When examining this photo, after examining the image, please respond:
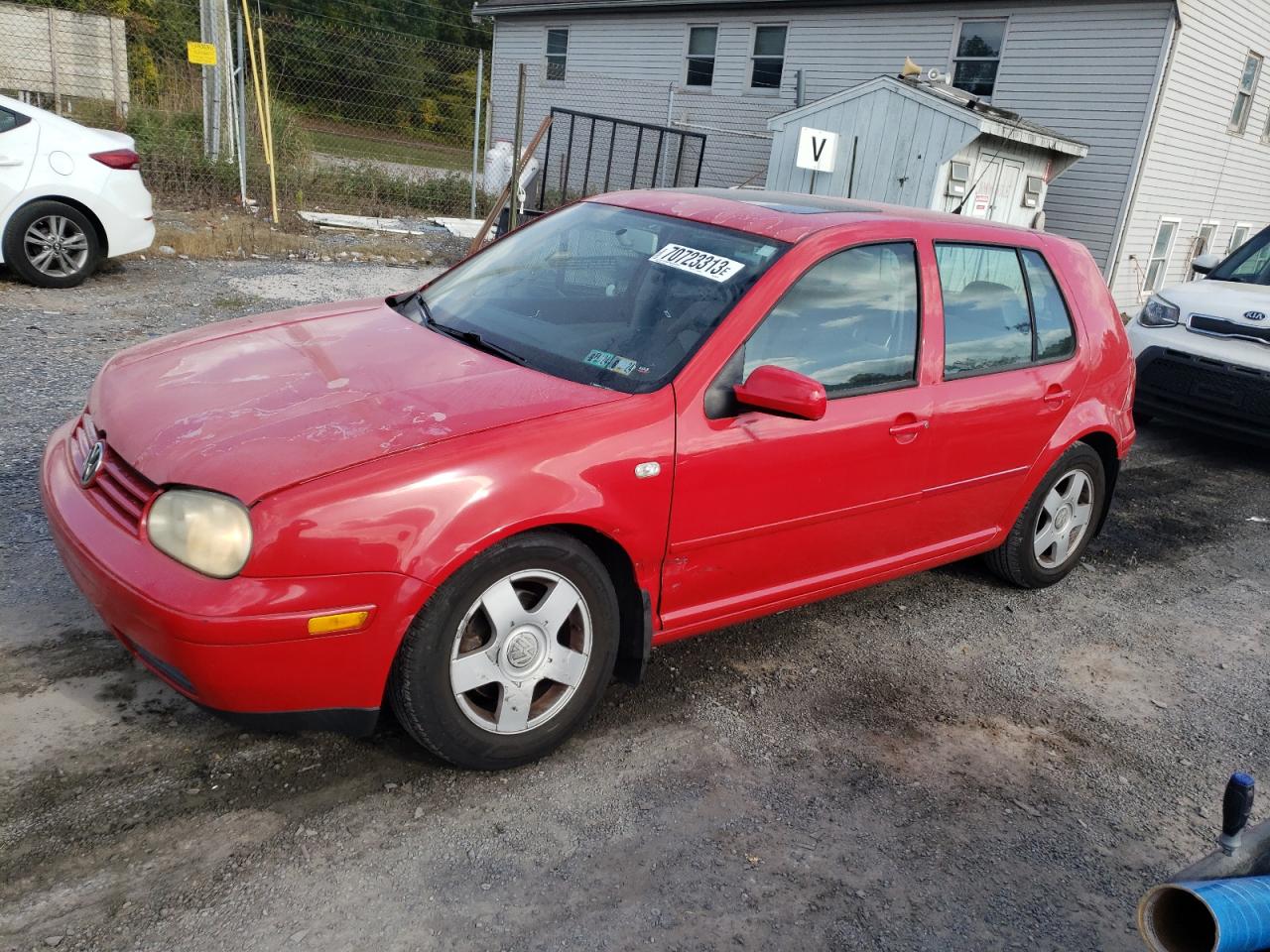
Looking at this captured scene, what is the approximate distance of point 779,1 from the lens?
1800cm

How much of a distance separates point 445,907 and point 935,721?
187cm

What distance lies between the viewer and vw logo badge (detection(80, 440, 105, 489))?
9.34 ft

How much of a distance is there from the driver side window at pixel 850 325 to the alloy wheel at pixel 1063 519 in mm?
1340

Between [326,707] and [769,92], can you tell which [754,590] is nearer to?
[326,707]

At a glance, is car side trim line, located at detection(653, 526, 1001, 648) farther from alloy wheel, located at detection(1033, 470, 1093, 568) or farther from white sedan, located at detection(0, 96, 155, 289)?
white sedan, located at detection(0, 96, 155, 289)

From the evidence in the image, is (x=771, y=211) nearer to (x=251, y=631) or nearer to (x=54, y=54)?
(x=251, y=631)

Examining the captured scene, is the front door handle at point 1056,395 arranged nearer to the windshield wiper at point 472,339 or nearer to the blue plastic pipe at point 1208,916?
the windshield wiper at point 472,339

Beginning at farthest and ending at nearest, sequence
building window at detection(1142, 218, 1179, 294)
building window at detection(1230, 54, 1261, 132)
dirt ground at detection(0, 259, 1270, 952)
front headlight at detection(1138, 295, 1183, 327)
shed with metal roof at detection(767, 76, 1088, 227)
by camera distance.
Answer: building window at detection(1230, 54, 1261, 132)
building window at detection(1142, 218, 1179, 294)
shed with metal roof at detection(767, 76, 1088, 227)
front headlight at detection(1138, 295, 1183, 327)
dirt ground at detection(0, 259, 1270, 952)

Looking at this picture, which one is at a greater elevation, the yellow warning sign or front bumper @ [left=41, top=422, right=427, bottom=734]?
the yellow warning sign

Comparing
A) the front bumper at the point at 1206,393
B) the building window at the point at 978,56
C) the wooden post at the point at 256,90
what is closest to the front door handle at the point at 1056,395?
the front bumper at the point at 1206,393

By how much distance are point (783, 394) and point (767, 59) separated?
17.5 metres

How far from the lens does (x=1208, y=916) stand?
1.65 meters

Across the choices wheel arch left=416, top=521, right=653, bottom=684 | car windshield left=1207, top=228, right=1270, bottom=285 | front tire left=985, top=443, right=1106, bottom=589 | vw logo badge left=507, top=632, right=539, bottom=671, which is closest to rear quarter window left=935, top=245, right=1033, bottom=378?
front tire left=985, top=443, right=1106, bottom=589

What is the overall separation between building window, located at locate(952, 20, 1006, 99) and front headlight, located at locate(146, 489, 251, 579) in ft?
51.6
